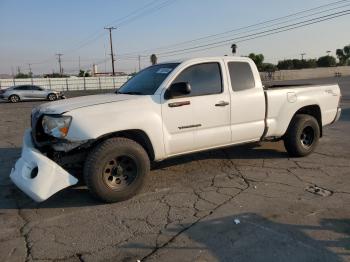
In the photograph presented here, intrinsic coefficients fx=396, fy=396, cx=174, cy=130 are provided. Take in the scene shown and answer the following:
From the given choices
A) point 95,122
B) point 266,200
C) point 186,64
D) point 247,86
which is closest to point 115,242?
point 95,122

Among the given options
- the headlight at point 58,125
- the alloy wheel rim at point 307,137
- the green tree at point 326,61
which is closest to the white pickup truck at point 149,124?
the headlight at point 58,125

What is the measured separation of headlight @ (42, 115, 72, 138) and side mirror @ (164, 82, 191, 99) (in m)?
1.43

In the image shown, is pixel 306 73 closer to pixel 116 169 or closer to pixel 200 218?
pixel 116 169

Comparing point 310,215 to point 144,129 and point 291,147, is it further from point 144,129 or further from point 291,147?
point 291,147

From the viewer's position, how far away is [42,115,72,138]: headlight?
4.85 meters

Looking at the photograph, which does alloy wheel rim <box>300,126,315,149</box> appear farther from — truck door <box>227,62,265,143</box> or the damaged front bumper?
the damaged front bumper

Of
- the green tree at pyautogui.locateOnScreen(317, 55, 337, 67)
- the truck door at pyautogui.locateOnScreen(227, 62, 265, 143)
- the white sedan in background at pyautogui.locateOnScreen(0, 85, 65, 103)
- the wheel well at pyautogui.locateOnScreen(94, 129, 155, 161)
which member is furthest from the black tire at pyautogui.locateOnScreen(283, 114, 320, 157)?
the green tree at pyautogui.locateOnScreen(317, 55, 337, 67)

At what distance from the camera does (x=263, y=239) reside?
3.97m

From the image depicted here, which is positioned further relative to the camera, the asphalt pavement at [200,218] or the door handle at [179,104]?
the door handle at [179,104]

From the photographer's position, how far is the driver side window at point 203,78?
231 inches

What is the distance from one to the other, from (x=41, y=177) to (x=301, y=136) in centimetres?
480

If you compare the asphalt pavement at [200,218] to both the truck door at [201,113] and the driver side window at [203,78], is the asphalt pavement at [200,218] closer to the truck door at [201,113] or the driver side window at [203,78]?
the truck door at [201,113]

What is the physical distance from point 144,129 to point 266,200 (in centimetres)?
185

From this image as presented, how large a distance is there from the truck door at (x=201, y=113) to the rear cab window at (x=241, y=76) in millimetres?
235
